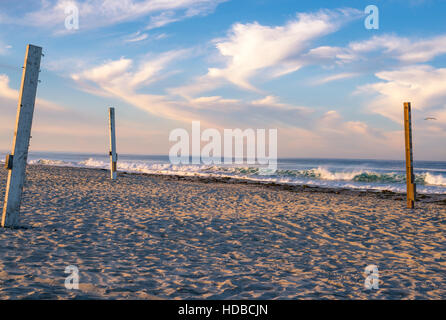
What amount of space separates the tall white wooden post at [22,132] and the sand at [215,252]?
53 centimetres

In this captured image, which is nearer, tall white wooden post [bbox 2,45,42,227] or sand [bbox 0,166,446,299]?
sand [bbox 0,166,446,299]

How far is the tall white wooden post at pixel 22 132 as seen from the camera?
7219mm

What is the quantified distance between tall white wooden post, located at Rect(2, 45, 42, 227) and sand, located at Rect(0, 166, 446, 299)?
1.75 ft

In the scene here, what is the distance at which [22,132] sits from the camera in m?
7.30

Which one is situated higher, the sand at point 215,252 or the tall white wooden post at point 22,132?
the tall white wooden post at point 22,132

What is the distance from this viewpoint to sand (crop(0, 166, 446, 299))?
4.65 m

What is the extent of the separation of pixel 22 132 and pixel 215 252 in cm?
515

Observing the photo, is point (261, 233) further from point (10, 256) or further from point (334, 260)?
point (10, 256)

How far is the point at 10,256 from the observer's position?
5488mm

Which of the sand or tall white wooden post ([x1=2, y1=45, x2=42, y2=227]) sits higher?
tall white wooden post ([x1=2, y1=45, x2=42, y2=227])

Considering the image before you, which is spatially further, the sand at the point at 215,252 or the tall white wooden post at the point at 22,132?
the tall white wooden post at the point at 22,132

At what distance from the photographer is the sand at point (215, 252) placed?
15.3ft
